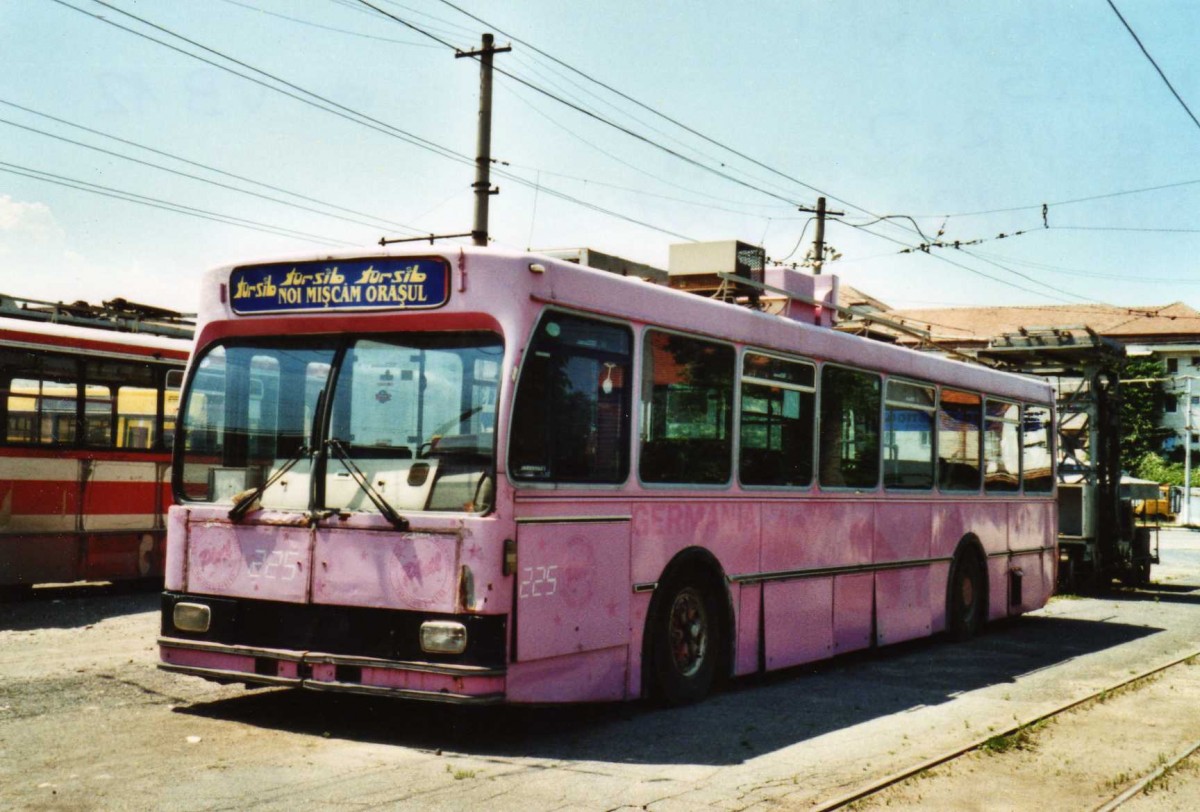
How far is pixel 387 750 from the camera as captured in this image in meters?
7.41

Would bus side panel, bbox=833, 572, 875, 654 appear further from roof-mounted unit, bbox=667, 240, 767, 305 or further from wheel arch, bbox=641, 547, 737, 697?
roof-mounted unit, bbox=667, 240, 767, 305

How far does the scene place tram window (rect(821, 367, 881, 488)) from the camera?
11.1 m

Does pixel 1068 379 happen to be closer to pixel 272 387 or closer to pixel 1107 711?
pixel 1107 711

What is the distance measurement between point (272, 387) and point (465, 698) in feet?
7.75

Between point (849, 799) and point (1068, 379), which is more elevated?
point (1068, 379)

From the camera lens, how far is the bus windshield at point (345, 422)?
7496 millimetres

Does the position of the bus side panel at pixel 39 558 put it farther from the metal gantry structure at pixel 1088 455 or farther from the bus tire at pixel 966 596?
the metal gantry structure at pixel 1088 455

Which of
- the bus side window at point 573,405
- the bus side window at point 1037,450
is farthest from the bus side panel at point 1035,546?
the bus side window at point 573,405

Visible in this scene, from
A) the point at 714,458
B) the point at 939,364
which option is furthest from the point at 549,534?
the point at 939,364

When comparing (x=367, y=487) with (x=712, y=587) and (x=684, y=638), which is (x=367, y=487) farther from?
(x=712, y=587)

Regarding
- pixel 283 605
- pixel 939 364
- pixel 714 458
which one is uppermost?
pixel 939 364

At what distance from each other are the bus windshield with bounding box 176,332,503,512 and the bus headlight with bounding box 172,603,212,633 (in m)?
0.67

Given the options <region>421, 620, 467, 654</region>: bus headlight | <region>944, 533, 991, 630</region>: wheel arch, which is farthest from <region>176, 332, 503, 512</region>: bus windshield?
<region>944, 533, 991, 630</region>: wheel arch

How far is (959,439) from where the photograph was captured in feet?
45.7
